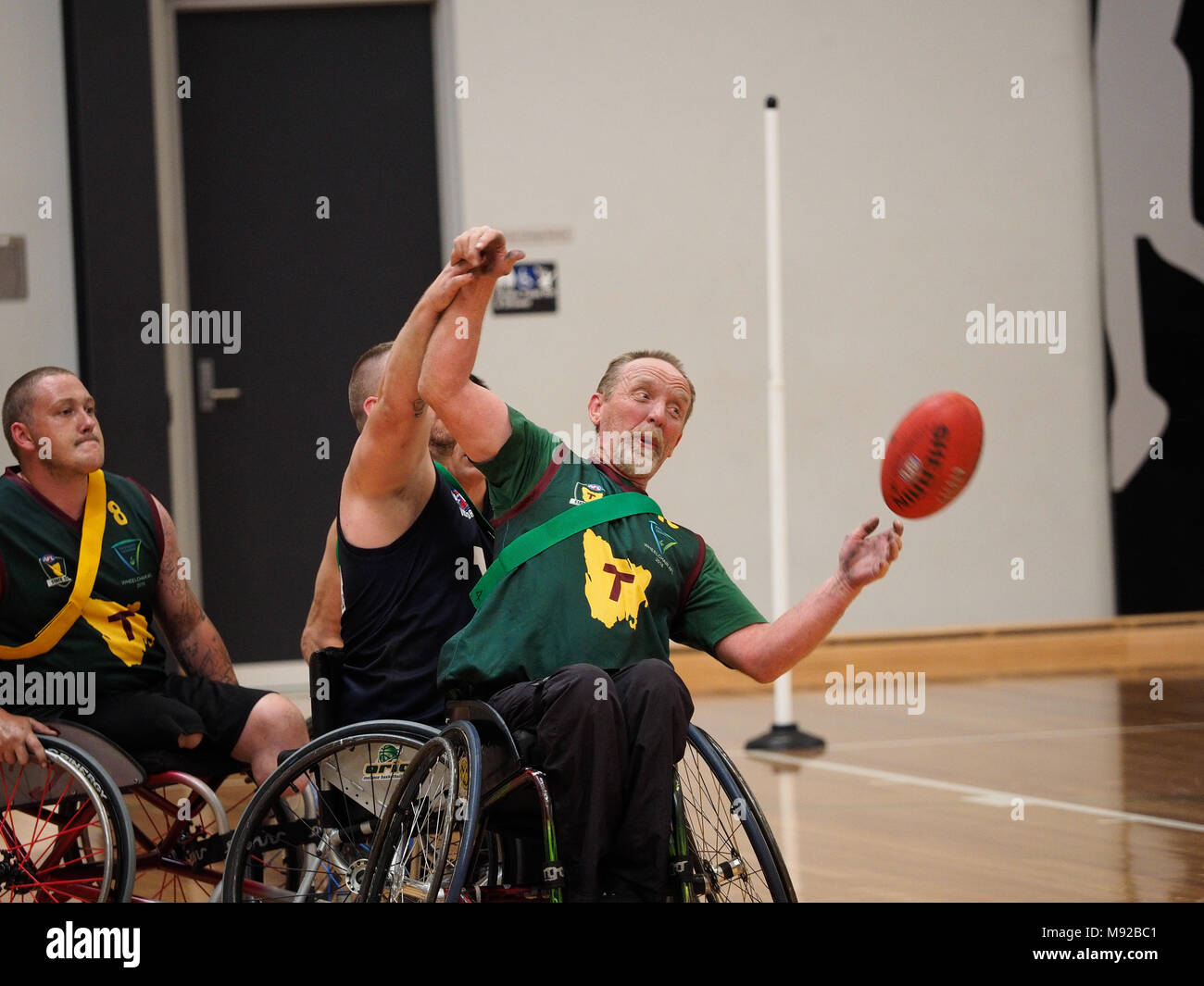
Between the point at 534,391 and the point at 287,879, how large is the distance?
3799 millimetres

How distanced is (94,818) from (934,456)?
5.24ft

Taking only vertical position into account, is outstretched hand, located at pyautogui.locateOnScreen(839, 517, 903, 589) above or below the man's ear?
below

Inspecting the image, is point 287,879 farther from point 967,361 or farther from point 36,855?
point 967,361

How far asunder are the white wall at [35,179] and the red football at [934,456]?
4377 millimetres

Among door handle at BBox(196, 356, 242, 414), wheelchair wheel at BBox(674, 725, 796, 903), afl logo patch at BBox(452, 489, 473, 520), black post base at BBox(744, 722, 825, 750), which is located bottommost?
black post base at BBox(744, 722, 825, 750)

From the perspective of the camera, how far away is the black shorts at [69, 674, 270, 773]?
9.53 feet

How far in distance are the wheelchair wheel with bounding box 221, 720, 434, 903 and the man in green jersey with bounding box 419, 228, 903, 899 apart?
7.6 inches

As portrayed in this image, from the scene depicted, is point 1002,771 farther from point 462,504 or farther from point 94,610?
point 94,610

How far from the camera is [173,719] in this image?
9.55ft

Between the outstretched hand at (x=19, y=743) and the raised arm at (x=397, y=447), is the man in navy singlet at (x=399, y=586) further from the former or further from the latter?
the outstretched hand at (x=19, y=743)

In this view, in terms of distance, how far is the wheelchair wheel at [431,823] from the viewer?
198 centimetres

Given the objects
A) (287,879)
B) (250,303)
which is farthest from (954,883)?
(250,303)

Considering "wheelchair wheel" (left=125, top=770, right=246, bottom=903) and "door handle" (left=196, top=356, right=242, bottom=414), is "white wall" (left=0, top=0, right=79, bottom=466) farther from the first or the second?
"wheelchair wheel" (left=125, top=770, right=246, bottom=903)

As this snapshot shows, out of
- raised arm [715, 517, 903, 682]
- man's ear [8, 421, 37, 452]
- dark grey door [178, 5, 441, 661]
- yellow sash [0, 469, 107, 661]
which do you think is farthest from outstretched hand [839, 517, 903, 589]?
dark grey door [178, 5, 441, 661]
